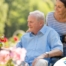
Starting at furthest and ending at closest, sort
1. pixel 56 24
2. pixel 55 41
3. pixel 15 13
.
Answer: pixel 15 13, pixel 56 24, pixel 55 41

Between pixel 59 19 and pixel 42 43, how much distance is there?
31 centimetres

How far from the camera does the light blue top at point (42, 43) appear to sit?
194 cm

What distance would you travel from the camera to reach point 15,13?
7.02 meters

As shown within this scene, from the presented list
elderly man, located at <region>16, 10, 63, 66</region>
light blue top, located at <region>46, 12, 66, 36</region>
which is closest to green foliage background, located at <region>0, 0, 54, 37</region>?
light blue top, located at <region>46, 12, 66, 36</region>

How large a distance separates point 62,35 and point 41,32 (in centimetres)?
22

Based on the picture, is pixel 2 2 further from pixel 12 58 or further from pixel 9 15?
pixel 12 58

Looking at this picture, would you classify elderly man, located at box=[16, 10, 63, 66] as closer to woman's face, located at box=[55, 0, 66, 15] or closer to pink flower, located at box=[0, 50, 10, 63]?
woman's face, located at box=[55, 0, 66, 15]

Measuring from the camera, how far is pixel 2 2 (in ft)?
22.8

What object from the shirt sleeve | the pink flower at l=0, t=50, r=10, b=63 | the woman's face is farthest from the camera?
the woman's face

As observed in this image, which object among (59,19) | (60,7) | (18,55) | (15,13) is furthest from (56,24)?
(15,13)

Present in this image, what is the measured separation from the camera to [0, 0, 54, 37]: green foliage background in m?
6.82

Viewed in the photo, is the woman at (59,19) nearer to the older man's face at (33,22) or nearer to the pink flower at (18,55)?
the older man's face at (33,22)

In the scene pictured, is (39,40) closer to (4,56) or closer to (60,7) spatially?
(60,7)

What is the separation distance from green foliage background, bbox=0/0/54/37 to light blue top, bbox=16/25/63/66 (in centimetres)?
477
